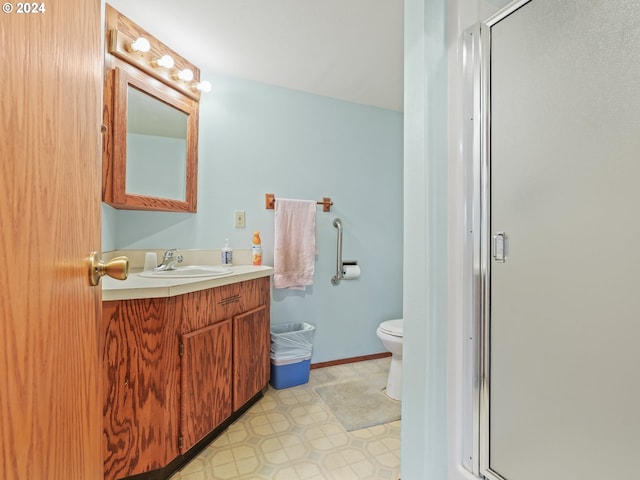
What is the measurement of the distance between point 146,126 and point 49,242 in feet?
5.03

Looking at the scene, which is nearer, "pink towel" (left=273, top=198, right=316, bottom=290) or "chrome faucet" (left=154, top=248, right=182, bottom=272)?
"chrome faucet" (left=154, top=248, right=182, bottom=272)

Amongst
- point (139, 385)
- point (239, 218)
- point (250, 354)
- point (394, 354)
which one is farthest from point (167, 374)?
point (394, 354)

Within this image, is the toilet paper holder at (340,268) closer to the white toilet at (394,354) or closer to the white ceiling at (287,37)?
the white toilet at (394,354)

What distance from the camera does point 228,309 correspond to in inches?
63.3

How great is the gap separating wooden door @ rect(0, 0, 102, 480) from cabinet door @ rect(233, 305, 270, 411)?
101cm

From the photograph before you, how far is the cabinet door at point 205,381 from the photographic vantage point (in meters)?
1.34

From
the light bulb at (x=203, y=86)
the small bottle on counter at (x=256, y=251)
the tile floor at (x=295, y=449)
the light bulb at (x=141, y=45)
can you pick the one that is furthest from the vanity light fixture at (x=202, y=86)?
the tile floor at (x=295, y=449)

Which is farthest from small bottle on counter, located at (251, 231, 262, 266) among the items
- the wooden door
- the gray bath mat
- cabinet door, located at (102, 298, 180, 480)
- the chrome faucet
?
the wooden door

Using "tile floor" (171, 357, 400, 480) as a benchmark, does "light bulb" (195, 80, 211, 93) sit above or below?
above

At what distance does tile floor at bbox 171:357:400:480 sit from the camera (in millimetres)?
1338

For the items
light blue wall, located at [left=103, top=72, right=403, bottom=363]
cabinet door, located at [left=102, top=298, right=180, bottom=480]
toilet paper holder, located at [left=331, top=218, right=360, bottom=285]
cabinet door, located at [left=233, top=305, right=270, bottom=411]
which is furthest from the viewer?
toilet paper holder, located at [left=331, top=218, right=360, bottom=285]

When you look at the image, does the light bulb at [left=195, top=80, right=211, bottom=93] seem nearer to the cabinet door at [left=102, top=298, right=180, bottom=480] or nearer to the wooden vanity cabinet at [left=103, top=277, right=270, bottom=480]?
the wooden vanity cabinet at [left=103, top=277, right=270, bottom=480]

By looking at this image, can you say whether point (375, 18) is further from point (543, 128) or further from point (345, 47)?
point (543, 128)

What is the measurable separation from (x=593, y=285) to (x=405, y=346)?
59cm
